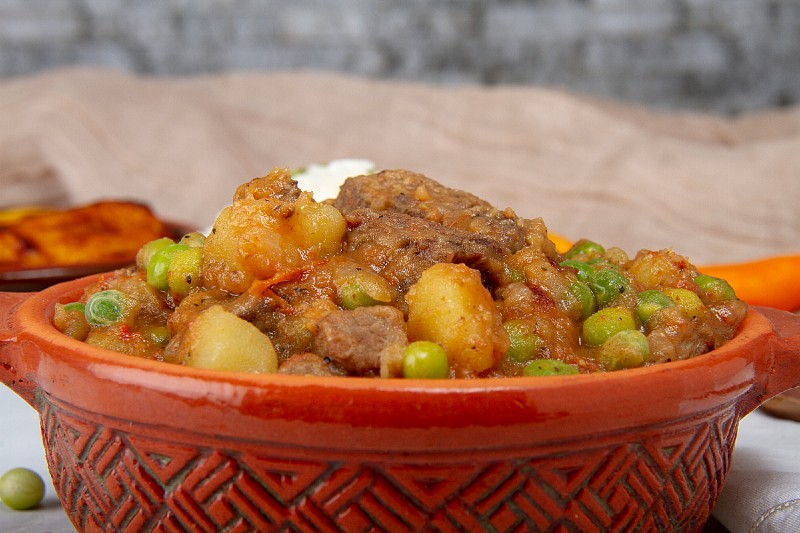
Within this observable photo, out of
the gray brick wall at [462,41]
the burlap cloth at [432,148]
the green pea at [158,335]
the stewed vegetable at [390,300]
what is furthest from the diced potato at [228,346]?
the gray brick wall at [462,41]

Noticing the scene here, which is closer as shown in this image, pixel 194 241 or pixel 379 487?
pixel 379 487

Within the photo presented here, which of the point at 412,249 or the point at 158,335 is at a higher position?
the point at 412,249

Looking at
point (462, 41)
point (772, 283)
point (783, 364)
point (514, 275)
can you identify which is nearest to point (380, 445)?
point (514, 275)

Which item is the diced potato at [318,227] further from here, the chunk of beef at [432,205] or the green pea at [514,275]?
the green pea at [514,275]

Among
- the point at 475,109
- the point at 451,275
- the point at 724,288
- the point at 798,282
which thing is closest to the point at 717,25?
the point at 475,109

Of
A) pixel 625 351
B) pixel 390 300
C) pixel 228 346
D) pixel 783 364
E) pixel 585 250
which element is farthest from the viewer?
pixel 585 250

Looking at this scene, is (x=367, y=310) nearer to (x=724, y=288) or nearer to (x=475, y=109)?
(x=724, y=288)

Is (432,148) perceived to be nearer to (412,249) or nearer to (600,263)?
(600,263)
